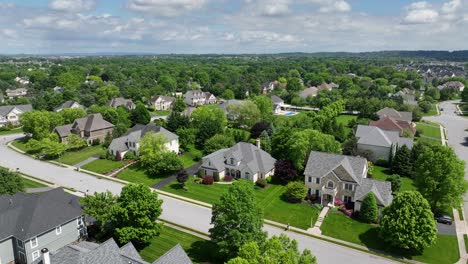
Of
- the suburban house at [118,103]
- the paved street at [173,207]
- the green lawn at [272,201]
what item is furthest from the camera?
the suburban house at [118,103]

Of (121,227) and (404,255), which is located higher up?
(121,227)

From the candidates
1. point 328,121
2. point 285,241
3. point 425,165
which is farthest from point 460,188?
point 328,121

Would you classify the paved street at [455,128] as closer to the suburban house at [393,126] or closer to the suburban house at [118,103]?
the suburban house at [393,126]

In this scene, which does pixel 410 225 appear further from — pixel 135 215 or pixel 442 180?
pixel 135 215

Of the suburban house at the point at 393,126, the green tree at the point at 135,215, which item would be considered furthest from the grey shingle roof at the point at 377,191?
the suburban house at the point at 393,126

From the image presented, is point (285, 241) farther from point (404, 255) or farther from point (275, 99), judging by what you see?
point (275, 99)

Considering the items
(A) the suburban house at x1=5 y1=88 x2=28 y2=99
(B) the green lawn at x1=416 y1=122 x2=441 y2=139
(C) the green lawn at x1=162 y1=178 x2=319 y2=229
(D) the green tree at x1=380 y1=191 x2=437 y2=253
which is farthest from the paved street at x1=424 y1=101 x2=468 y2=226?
(A) the suburban house at x1=5 y1=88 x2=28 y2=99
